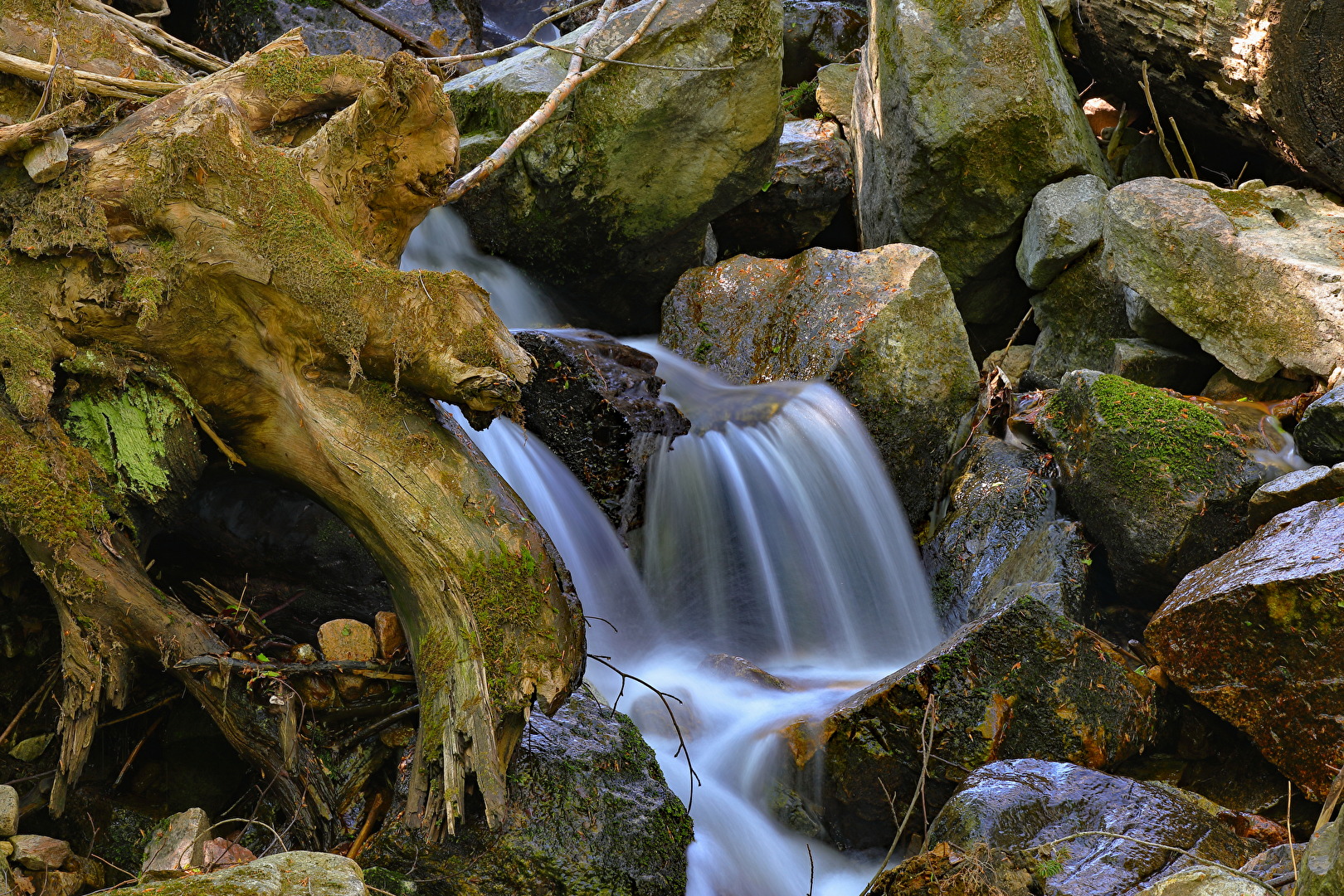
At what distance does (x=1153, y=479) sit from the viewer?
4.80m

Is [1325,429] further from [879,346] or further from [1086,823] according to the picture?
[1086,823]

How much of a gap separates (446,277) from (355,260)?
0.32m

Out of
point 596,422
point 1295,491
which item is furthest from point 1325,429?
point 596,422

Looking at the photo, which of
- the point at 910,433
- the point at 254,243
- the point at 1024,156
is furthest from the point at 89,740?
the point at 1024,156

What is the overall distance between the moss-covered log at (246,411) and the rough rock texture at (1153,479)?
3.14 metres

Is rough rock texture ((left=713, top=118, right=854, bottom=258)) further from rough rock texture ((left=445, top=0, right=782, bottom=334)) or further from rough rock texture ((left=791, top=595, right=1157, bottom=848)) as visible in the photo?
rough rock texture ((left=791, top=595, right=1157, bottom=848))

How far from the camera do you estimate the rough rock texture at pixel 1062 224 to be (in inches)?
276

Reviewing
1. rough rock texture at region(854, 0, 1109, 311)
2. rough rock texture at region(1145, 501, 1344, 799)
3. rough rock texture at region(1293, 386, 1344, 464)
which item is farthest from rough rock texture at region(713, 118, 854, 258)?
rough rock texture at region(1145, 501, 1344, 799)

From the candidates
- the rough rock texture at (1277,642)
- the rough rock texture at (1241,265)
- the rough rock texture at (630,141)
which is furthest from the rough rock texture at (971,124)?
the rough rock texture at (1277,642)

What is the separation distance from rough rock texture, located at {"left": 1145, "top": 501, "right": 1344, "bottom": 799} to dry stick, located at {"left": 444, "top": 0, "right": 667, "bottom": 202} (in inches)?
137

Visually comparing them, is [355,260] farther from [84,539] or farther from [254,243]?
[84,539]

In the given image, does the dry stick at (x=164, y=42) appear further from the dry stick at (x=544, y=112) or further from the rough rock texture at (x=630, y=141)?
the rough rock texture at (x=630, y=141)

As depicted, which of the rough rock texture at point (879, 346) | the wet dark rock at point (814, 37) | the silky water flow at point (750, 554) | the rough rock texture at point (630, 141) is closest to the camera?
the silky water flow at point (750, 554)

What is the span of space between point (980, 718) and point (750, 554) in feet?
6.95
